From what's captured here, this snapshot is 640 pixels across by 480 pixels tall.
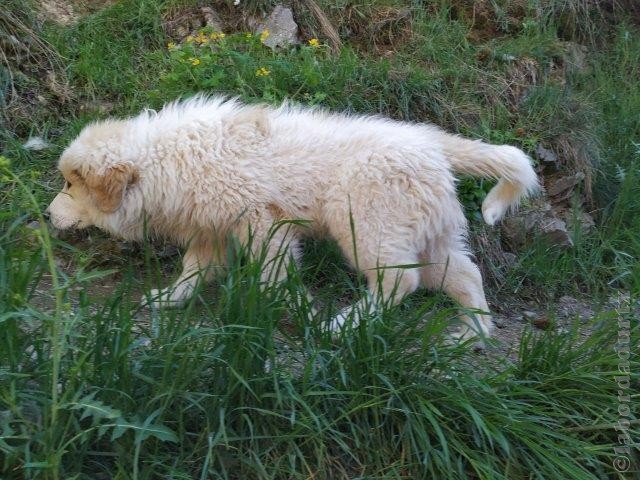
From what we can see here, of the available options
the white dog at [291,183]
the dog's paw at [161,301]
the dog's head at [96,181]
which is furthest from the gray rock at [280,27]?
the dog's paw at [161,301]

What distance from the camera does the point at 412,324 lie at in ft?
11.5

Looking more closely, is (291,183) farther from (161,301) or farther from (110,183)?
(161,301)

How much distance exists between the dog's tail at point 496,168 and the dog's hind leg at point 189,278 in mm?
1441

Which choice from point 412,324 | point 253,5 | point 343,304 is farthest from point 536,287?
point 253,5

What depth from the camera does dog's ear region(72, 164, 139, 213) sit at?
4.63 metres

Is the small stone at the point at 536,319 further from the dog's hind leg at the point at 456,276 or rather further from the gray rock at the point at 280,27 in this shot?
the gray rock at the point at 280,27

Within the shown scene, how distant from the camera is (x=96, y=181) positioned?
4637 millimetres

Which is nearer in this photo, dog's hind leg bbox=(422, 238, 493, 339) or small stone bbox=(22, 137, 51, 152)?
dog's hind leg bbox=(422, 238, 493, 339)

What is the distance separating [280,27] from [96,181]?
8.68 feet

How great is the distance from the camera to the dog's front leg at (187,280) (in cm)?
336

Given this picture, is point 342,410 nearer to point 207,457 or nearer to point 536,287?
point 207,457

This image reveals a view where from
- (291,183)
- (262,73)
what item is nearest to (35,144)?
(262,73)

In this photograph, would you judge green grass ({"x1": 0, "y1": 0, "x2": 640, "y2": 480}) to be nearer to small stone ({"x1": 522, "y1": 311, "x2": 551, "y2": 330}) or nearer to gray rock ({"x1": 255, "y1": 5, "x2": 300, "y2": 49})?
small stone ({"x1": 522, "y1": 311, "x2": 551, "y2": 330})

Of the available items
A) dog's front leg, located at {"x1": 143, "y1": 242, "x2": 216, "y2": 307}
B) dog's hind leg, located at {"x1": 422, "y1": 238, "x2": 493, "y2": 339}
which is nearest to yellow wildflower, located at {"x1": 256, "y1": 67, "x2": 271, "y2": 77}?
dog's front leg, located at {"x1": 143, "y1": 242, "x2": 216, "y2": 307}
